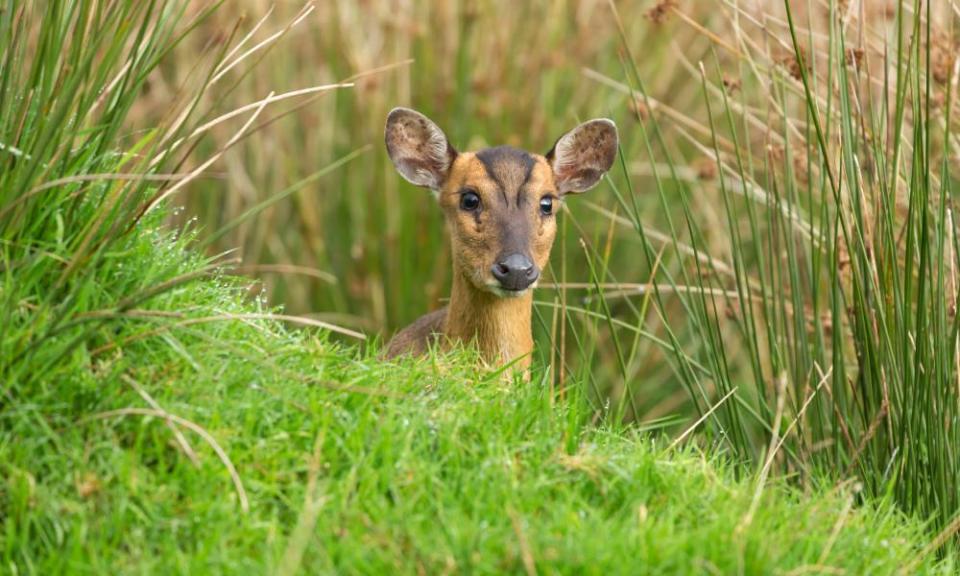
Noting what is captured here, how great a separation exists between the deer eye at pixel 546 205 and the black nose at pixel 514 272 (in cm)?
43

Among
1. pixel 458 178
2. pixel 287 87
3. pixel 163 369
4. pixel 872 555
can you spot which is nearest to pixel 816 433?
pixel 872 555

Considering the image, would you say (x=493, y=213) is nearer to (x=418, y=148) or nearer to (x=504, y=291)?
(x=504, y=291)

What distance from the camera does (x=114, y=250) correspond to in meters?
4.04

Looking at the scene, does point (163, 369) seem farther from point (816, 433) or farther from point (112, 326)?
point (816, 433)

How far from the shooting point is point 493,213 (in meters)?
6.00

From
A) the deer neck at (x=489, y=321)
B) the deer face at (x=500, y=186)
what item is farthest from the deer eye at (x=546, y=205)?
the deer neck at (x=489, y=321)

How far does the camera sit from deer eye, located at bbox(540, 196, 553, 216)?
6.16 metres

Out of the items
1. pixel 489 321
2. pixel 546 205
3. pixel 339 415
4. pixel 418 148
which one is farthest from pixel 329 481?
pixel 418 148

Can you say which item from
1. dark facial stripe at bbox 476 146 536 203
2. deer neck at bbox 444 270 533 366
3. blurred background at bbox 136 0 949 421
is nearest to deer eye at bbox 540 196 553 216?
dark facial stripe at bbox 476 146 536 203

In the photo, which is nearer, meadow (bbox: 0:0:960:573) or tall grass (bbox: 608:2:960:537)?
meadow (bbox: 0:0:960:573)

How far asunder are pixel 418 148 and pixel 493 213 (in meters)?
0.56

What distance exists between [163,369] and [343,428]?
1.59 feet

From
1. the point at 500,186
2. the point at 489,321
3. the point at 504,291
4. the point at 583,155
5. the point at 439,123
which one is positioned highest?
the point at 583,155

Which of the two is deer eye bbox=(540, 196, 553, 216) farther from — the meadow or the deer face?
the meadow
